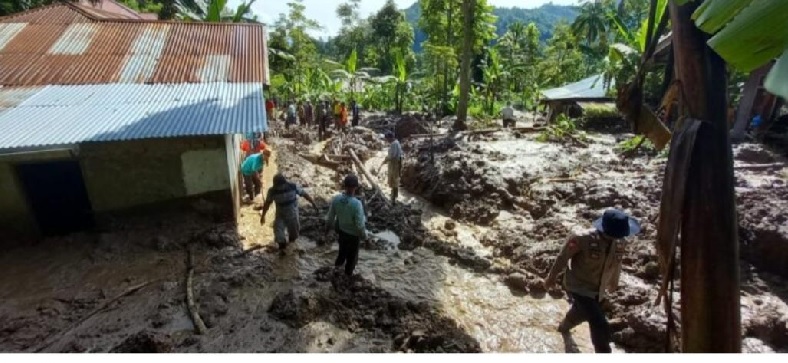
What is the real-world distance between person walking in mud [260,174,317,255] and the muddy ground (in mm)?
317

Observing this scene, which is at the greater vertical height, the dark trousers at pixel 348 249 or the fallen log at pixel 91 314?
the dark trousers at pixel 348 249

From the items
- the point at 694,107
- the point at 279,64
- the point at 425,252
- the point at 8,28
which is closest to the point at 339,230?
the point at 425,252

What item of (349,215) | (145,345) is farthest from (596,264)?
(145,345)

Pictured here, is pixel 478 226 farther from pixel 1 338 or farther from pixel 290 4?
pixel 290 4

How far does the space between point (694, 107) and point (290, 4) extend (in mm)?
32240

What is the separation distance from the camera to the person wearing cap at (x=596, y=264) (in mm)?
3709

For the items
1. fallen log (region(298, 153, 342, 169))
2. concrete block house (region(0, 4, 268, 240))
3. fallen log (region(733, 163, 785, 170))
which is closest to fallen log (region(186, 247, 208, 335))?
concrete block house (region(0, 4, 268, 240))

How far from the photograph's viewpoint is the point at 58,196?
24.7ft

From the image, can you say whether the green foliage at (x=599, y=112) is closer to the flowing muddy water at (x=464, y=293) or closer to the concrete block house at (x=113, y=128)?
the flowing muddy water at (x=464, y=293)

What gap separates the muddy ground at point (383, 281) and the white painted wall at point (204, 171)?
0.59m

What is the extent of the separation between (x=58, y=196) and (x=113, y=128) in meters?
2.52

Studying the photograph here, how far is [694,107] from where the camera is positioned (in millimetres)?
1912

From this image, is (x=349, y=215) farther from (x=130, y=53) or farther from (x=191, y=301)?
(x=130, y=53)

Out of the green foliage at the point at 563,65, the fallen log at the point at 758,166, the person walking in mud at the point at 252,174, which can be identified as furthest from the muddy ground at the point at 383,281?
the green foliage at the point at 563,65
